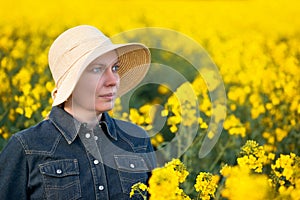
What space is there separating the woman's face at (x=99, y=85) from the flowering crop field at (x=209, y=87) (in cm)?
29

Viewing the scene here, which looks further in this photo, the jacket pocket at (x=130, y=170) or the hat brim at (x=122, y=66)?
the jacket pocket at (x=130, y=170)

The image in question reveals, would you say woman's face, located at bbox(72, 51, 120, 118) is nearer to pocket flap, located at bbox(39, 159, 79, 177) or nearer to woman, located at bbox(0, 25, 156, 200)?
woman, located at bbox(0, 25, 156, 200)

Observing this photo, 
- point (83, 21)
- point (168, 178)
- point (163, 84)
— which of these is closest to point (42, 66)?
point (163, 84)

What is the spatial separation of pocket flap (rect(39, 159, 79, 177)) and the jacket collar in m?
0.07

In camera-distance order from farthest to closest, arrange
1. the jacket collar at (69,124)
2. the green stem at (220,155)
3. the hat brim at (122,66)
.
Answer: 1. the green stem at (220,155)
2. the jacket collar at (69,124)
3. the hat brim at (122,66)

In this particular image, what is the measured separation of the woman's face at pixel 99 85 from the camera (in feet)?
10.3

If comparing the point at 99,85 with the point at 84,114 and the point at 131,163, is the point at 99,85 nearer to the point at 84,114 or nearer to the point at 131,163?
the point at 84,114

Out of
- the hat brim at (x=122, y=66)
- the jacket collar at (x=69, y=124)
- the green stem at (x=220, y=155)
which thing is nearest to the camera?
the hat brim at (x=122, y=66)

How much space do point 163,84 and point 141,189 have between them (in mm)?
2629

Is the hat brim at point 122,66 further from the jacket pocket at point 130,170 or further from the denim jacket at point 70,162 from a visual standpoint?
the jacket pocket at point 130,170

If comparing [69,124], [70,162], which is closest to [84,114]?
[69,124]

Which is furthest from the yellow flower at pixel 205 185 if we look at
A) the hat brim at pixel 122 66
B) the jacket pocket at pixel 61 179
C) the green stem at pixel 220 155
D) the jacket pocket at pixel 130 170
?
the green stem at pixel 220 155

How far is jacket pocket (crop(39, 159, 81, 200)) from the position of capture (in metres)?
3.14

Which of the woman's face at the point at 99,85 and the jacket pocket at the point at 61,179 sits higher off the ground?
the woman's face at the point at 99,85
